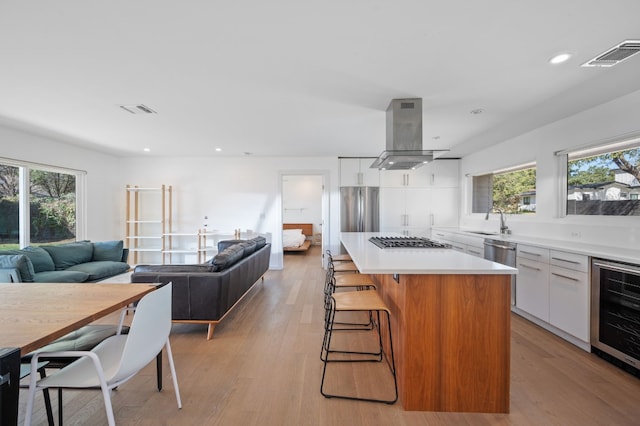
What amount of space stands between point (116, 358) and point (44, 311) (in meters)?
0.42

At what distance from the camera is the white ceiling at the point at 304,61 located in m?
1.53

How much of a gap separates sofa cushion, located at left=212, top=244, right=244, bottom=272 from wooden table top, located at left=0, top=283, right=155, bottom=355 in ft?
3.08

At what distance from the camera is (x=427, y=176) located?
18.7 ft

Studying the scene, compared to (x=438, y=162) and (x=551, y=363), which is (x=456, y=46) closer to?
(x=551, y=363)

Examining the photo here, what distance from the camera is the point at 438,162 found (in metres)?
5.72

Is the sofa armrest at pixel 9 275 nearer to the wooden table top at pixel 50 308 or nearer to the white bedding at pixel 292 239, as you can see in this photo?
the wooden table top at pixel 50 308

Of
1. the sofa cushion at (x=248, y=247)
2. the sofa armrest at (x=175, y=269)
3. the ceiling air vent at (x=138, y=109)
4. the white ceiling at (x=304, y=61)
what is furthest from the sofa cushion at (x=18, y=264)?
the sofa cushion at (x=248, y=247)

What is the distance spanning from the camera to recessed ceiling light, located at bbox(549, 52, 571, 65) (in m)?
1.90

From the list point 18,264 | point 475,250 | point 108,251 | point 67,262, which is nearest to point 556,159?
point 475,250

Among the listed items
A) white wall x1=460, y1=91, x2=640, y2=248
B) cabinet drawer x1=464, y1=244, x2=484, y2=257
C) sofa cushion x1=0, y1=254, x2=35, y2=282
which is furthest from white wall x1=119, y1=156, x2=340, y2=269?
white wall x1=460, y1=91, x2=640, y2=248

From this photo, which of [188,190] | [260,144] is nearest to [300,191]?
[188,190]

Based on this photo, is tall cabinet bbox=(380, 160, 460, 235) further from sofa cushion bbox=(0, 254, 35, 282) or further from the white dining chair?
sofa cushion bbox=(0, 254, 35, 282)

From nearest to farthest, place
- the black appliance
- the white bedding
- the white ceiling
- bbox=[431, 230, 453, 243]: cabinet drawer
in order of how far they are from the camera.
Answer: the black appliance < the white ceiling < bbox=[431, 230, 453, 243]: cabinet drawer < the white bedding

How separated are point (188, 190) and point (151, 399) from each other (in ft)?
15.4
